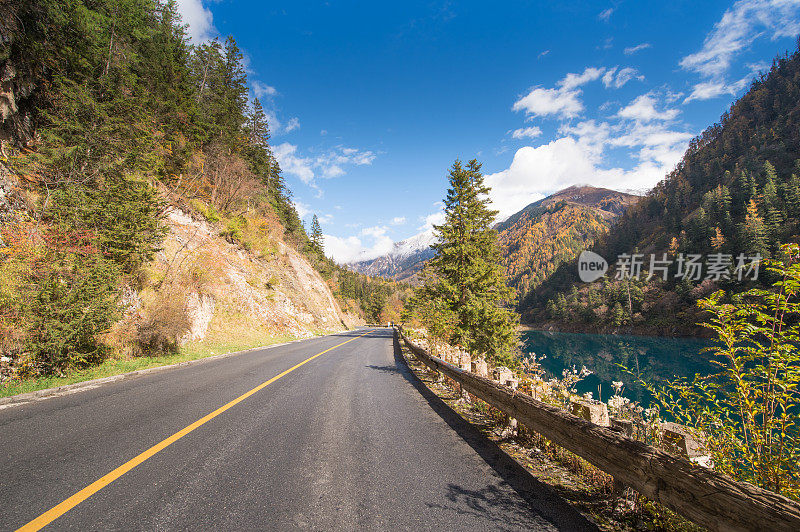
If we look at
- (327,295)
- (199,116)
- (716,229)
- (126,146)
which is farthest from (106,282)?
(716,229)

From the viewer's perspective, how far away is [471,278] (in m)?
15.5

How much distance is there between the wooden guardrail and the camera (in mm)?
1736

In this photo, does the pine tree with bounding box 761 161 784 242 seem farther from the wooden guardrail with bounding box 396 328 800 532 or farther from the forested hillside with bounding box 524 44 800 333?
the wooden guardrail with bounding box 396 328 800 532

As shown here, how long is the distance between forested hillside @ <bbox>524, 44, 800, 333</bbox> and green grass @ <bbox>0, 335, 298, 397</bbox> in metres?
78.8

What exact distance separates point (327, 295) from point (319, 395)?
109 feet

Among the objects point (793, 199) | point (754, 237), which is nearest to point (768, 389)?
point (754, 237)

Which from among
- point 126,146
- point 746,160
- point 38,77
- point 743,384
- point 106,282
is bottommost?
point 743,384

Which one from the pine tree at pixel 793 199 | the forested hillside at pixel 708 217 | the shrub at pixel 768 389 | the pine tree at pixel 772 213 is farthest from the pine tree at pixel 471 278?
the pine tree at pixel 793 199

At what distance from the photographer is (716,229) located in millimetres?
72938

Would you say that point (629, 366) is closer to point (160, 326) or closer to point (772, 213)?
point (160, 326)

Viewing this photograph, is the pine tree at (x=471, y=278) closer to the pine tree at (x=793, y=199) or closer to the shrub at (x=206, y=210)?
the shrub at (x=206, y=210)

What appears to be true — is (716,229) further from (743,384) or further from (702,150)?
(743,384)

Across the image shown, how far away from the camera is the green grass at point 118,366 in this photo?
19.0ft

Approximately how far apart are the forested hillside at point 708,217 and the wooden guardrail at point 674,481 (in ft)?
250
